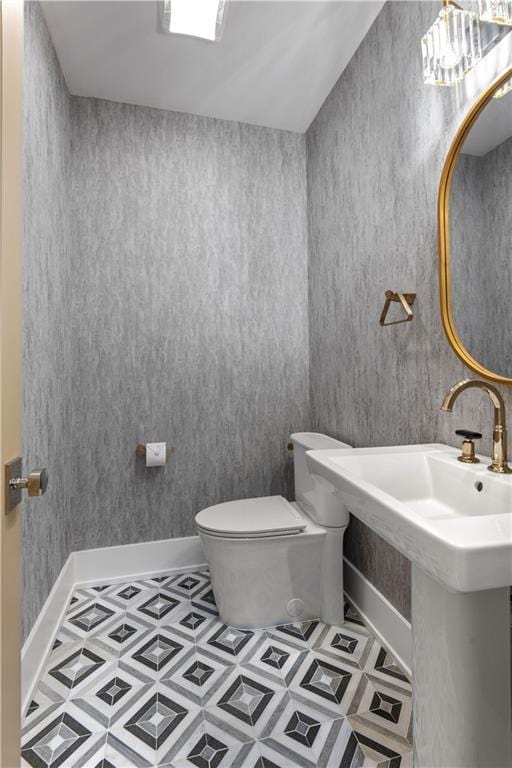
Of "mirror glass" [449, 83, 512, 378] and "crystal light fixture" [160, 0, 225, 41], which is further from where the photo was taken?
"crystal light fixture" [160, 0, 225, 41]

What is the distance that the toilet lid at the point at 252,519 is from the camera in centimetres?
170

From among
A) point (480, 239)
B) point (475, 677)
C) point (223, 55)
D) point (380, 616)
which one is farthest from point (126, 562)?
point (223, 55)

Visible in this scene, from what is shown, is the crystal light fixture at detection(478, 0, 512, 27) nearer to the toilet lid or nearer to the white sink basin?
the white sink basin

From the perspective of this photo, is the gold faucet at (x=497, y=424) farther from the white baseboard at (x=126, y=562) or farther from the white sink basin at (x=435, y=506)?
the white baseboard at (x=126, y=562)

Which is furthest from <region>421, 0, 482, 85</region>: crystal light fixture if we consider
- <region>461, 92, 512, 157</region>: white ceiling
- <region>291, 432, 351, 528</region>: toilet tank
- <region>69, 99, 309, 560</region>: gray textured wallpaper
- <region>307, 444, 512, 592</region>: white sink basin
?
<region>291, 432, 351, 528</region>: toilet tank

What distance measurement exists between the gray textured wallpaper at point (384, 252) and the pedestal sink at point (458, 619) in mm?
527

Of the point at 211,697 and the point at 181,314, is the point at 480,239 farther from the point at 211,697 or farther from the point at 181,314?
the point at 211,697

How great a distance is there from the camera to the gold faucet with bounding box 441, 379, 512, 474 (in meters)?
1.05

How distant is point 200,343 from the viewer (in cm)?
234

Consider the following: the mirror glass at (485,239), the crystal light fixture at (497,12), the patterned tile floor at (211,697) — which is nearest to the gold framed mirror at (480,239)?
the mirror glass at (485,239)

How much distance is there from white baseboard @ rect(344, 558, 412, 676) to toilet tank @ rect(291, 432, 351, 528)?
310 millimetres

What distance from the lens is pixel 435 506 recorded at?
1166 millimetres

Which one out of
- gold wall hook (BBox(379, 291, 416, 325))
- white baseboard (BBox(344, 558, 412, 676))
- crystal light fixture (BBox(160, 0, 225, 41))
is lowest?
white baseboard (BBox(344, 558, 412, 676))

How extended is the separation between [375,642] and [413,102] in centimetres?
201
